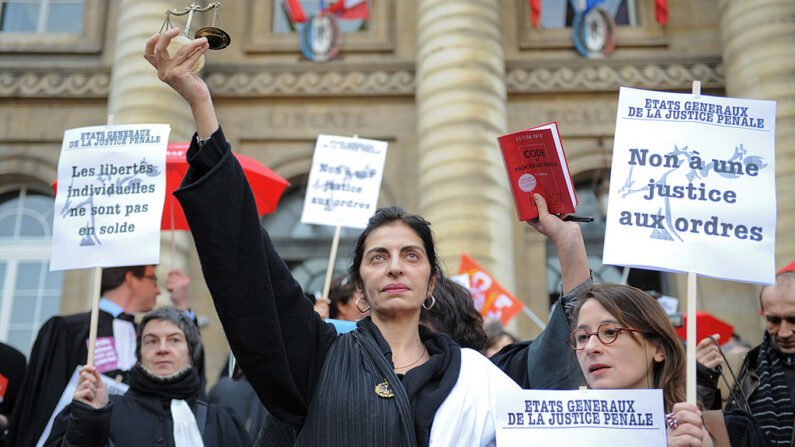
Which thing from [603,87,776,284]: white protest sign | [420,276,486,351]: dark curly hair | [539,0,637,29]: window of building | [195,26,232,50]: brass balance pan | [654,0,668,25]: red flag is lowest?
[420,276,486,351]: dark curly hair

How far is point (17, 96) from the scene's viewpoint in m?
Result: 12.2

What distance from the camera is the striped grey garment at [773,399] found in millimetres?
3785

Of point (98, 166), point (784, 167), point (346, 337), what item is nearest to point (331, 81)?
point (784, 167)

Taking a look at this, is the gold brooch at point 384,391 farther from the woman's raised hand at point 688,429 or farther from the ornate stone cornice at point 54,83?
the ornate stone cornice at point 54,83

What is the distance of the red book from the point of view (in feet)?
10.3

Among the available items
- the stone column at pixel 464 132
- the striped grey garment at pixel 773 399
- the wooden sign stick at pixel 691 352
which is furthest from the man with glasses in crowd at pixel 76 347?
the stone column at pixel 464 132

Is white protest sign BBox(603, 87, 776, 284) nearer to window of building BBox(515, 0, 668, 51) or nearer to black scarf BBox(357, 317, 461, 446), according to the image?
black scarf BBox(357, 317, 461, 446)

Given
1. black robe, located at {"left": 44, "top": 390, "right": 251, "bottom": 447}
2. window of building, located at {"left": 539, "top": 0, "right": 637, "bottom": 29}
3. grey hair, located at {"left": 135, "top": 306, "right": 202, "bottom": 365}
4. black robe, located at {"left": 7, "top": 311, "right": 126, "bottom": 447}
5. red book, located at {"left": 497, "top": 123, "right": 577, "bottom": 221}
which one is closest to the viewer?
red book, located at {"left": 497, "top": 123, "right": 577, "bottom": 221}

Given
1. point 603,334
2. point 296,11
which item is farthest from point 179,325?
point 296,11

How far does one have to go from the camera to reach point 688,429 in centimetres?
242

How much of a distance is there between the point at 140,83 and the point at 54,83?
1957mm

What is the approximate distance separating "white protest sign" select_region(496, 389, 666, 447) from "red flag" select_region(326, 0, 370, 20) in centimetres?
1043

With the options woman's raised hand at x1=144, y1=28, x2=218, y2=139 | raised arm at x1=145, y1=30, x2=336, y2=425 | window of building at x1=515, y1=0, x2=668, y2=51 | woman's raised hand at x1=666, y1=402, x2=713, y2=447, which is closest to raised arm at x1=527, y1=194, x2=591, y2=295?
woman's raised hand at x1=666, y1=402, x2=713, y2=447

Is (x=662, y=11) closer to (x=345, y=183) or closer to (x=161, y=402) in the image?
(x=345, y=183)
